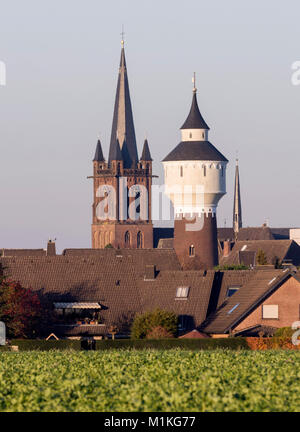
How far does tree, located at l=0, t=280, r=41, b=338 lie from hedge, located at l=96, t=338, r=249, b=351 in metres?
11.4

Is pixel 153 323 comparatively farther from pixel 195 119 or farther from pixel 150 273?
pixel 195 119

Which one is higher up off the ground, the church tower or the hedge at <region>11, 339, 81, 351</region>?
the church tower

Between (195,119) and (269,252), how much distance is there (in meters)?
38.1

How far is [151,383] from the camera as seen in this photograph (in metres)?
28.1

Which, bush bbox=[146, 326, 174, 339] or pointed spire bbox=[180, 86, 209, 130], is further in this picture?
pointed spire bbox=[180, 86, 209, 130]

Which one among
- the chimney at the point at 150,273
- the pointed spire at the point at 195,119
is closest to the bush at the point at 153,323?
the chimney at the point at 150,273

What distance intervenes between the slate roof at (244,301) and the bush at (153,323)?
2.57m

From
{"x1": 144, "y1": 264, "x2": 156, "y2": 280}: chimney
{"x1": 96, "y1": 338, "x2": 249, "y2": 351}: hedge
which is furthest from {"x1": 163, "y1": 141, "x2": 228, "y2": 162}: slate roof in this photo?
{"x1": 96, "y1": 338, "x2": 249, "y2": 351}: hedge

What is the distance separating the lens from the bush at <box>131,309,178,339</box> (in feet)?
217

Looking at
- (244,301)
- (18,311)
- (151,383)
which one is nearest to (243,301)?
(244,301)

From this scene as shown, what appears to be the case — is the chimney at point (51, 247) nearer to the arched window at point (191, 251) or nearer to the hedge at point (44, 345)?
the arched window at point (191, 251)

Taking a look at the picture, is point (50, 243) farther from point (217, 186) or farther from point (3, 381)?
point (3, 381)

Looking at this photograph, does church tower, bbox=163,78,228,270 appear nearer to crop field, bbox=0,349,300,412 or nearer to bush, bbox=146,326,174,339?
bush, bbox=146,326,174,339

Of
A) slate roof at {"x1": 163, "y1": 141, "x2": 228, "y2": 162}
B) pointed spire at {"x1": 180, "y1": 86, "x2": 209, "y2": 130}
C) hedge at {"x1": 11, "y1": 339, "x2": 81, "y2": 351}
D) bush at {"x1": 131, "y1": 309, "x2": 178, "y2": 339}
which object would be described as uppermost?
pointed spire at {"x1": 180, "y1": 86, "x2": 209, "y2": 130}
